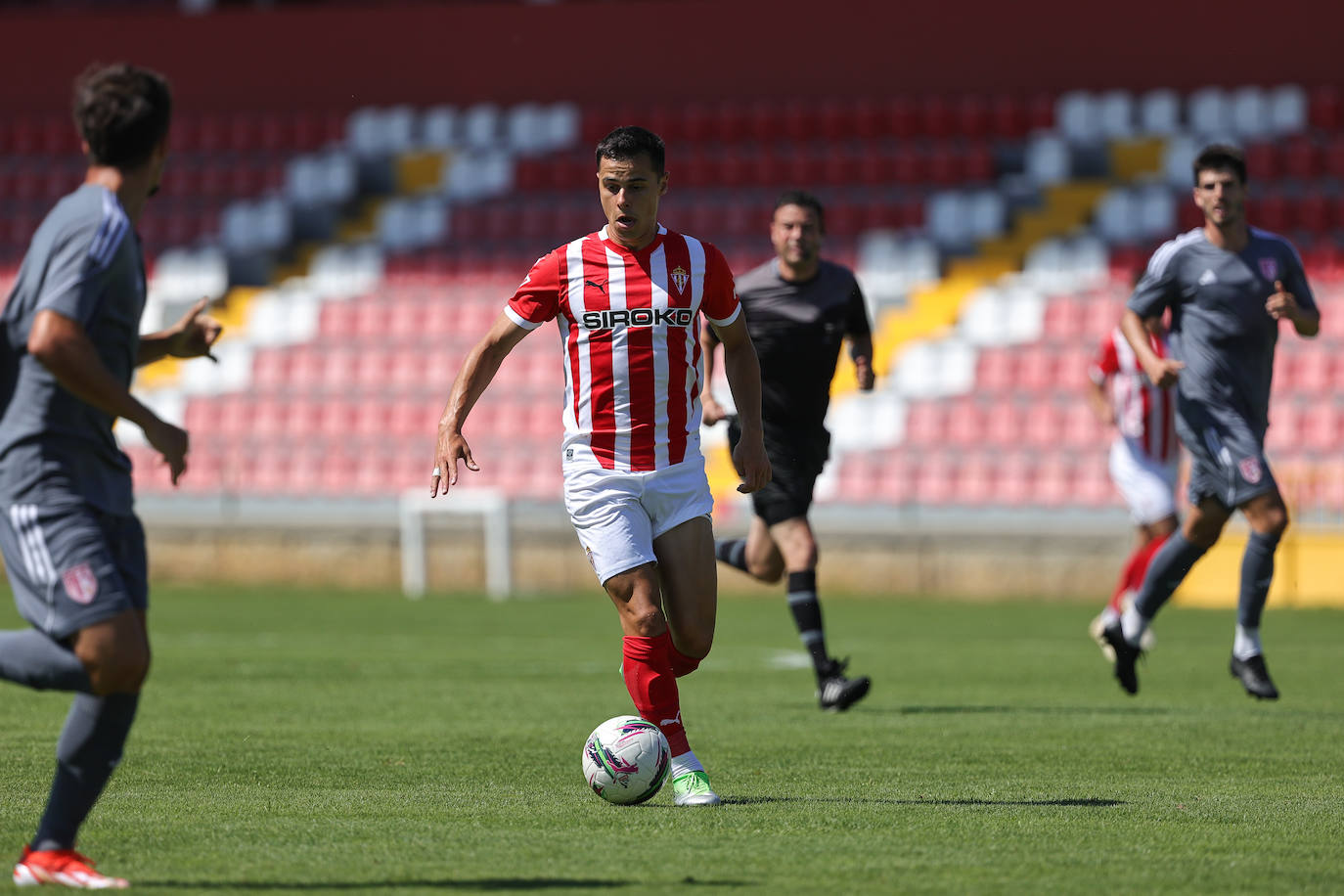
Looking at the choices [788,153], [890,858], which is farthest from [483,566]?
[890,858]

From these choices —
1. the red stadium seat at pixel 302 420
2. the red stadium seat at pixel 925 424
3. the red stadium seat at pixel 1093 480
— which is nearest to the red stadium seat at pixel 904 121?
the red stadium seat at pixel 925 424

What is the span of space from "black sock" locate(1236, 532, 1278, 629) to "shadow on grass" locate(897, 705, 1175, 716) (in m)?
0.56

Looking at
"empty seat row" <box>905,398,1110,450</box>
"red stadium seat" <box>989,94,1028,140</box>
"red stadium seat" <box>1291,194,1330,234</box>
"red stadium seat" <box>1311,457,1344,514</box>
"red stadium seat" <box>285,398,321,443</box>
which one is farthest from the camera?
"red stadium seat" <box>989,94,1028,140</box>

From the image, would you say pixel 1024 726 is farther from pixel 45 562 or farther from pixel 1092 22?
pixel 1092 22

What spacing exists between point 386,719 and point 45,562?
421 centimetres

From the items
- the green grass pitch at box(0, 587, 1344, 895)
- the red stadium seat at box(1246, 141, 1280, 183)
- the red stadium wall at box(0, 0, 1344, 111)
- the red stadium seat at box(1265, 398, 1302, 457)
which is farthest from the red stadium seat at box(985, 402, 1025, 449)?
the green grass pitch at box(0, 587, 1344, 895)

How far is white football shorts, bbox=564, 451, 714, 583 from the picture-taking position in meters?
6.10

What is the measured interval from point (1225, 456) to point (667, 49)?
16.8m

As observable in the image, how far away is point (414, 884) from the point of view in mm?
4590

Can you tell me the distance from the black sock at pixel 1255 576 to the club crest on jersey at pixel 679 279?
13.1ft

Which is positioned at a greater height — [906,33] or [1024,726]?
[906,33]

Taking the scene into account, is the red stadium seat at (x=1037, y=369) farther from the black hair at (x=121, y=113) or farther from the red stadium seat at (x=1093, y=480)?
the black hair at (x=121, y=113)

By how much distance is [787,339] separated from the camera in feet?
30.3

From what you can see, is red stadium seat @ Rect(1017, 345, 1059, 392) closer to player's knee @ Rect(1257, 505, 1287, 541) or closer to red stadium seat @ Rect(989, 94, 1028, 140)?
red stadium seat @ Rect(989, 94, 1028, 140)
